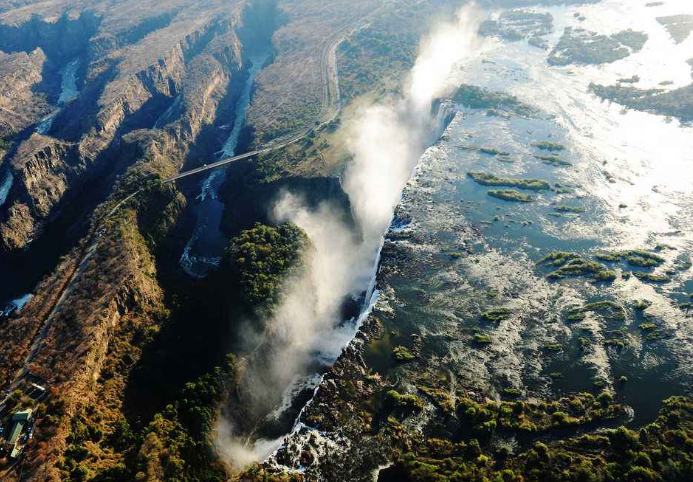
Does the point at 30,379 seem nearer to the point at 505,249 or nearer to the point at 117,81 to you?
the point at 505,249

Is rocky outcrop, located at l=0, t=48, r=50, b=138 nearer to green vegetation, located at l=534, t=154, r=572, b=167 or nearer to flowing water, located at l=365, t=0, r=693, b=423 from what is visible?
flowing water, located at l=365, t=0, r=693, b=423

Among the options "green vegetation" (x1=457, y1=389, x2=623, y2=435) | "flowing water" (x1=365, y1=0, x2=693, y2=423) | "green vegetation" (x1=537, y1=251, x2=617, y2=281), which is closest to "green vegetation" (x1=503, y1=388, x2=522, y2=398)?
"flowing water" (x1=365, y1=0, x2=693, y2=423)

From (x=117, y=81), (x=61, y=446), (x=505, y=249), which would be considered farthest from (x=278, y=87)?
(x=61, y=446)

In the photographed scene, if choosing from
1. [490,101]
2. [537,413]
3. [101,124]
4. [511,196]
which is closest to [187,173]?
[101,124]

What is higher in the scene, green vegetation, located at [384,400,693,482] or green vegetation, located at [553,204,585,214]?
green vegetation, located at [384,400,693,482]

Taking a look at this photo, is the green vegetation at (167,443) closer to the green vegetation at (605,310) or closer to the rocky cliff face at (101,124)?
the green vegetation at (605,310)

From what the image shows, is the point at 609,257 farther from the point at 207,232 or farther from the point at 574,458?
the point at 207,232

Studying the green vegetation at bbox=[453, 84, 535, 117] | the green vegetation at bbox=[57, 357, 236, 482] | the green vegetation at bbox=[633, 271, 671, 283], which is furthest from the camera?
the green vegetation at bbox=[453, 84, 535, 117]
